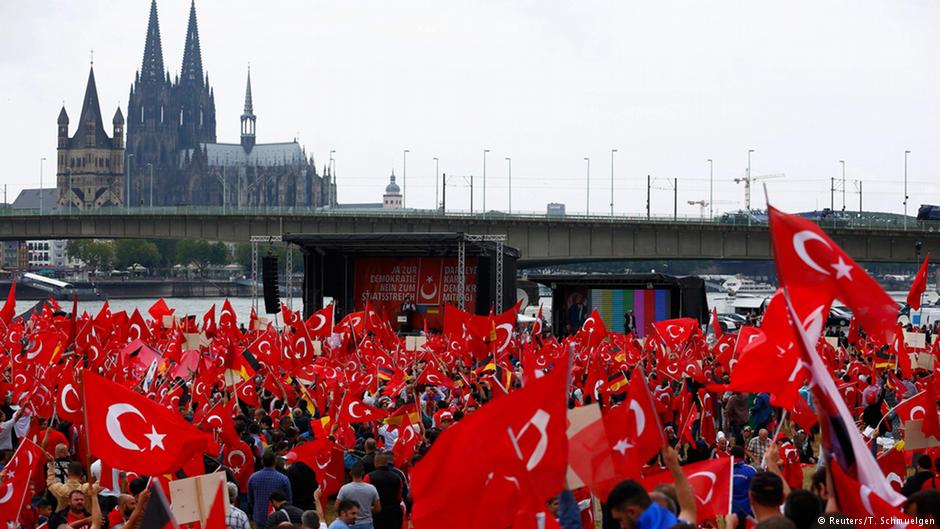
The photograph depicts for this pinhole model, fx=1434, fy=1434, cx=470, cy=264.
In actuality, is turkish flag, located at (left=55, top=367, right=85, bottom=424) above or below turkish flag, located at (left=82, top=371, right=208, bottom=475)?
below

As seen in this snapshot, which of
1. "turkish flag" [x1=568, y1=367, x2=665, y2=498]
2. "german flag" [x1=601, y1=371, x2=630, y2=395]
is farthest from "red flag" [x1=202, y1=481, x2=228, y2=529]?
"german flag" [x1=601, y1=371, x2=630, y2=395]

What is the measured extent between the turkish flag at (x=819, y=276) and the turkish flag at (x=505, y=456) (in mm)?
1263

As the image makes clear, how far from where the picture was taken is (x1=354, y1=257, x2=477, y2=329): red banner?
4194 centimetres

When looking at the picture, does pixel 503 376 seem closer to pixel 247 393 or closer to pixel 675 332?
pixel 247 393

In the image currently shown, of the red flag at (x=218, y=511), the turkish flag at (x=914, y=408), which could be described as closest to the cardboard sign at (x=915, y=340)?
the turkish flag at (x=914, y=408)

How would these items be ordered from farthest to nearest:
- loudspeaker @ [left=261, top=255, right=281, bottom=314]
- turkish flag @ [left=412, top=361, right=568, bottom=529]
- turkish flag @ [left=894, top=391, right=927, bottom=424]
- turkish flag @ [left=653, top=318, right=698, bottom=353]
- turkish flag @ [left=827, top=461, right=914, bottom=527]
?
1. loudspeaker @ [left=261, top=255, right=281, bottom=314]
2. turkish flag @ [left=653, top=318, right=698, bottom=353]
3. turkish flag @ [left=894, top=391, right=927, bottom=424]
4. turkish flag @ [left=412, top=361, right=568, bottom=529]
5. turkish flag @ [left=827, top=461, right=914, bottom=527]

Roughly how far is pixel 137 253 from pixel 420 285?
128 meters

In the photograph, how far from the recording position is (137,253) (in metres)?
165

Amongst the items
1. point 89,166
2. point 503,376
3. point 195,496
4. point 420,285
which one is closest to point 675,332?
point 503,376

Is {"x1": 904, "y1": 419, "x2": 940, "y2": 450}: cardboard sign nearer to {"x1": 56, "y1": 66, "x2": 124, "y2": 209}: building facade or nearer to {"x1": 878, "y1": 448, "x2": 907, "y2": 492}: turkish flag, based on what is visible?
{"x1": 878, "y1": 448, "x2": 907, "y2": 492}: turkish flag

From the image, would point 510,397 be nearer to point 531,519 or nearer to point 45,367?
point 531,519

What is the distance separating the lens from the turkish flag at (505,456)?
6.24 meters

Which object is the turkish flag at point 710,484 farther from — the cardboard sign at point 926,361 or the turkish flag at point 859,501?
the cardboard sign at point 926,361

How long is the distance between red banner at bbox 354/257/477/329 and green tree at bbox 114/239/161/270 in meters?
126
